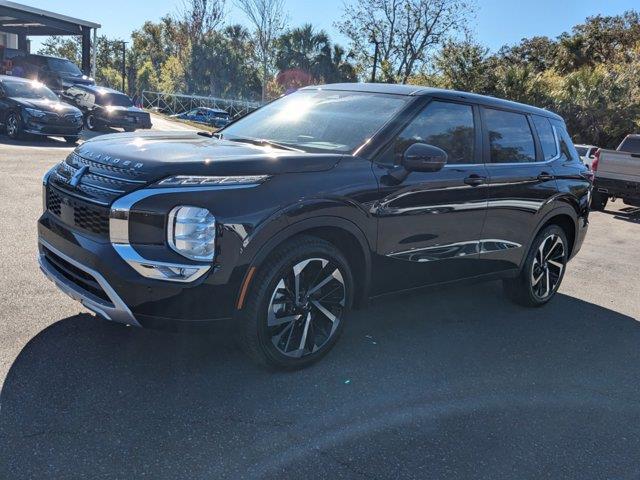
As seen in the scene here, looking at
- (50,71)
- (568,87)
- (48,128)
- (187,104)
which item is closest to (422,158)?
(48,128)

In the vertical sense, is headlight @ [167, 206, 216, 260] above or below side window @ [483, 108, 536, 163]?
below

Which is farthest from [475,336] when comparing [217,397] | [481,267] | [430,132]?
[217,397]

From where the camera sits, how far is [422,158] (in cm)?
364

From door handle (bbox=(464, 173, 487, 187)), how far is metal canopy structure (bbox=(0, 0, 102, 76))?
27.5m

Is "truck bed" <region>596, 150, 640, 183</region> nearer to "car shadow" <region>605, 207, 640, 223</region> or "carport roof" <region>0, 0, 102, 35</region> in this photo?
"car shadow" <region>605, 207, 640, 223</region>

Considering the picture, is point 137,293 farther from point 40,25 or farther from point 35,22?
point 40,25

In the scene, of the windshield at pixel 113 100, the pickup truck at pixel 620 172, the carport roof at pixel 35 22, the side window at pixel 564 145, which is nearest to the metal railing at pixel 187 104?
the carport roof at pixel 35 22

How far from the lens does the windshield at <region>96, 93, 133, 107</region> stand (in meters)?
18.4

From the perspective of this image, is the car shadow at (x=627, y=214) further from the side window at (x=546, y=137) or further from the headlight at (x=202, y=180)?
the headlight at (x=202, y=180)

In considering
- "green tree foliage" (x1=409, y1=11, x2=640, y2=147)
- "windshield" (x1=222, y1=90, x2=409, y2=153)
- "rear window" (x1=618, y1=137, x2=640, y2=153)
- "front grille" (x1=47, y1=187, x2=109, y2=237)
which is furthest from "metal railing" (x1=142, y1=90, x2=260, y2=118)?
"front grille" (x1=47, y1=187, x2=109, y2=237)

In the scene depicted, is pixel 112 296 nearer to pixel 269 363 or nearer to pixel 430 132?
pixel 269 363

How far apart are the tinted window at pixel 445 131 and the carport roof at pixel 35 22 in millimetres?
27270

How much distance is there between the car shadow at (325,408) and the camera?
2.70 metres

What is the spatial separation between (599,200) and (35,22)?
28.2m
